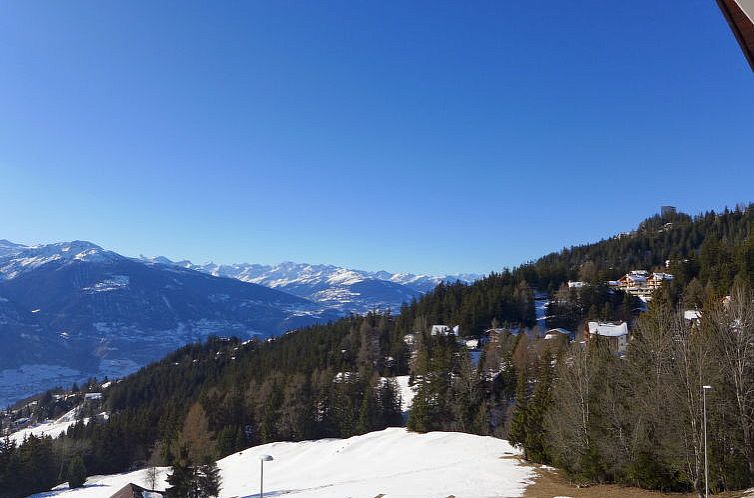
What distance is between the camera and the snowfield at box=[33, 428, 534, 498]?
31.8 m

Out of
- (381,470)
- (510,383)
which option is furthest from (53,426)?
(381,470)

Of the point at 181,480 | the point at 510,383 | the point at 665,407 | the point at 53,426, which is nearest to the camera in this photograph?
the point at 665,407

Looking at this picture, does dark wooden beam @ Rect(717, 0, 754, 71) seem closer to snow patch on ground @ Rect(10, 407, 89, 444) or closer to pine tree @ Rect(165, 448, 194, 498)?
pine tree @ Rect(165, 448, 194, 498)

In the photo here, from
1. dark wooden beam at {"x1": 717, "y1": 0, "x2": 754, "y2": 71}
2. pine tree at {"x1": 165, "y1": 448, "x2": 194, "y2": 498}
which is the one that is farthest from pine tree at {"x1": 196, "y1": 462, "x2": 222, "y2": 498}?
dark wooden beam at {"x1": 717, "y1": 0, "x2": 754, "y2": 71}

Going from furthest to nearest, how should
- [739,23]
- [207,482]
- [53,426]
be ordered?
[53,426]
[207,482]
[739,23]

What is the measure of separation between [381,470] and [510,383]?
35.5 m

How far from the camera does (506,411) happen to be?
7188cm

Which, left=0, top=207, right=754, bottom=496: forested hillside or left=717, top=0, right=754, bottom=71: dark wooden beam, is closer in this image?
left=717, top=0, right=754, bottom=71: dark wooden beam

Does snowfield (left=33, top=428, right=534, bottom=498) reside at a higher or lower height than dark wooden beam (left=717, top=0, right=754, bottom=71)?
lower

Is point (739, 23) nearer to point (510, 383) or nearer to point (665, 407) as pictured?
point (665, 407)

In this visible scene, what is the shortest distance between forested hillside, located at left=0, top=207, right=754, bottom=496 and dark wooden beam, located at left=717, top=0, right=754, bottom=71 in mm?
24221

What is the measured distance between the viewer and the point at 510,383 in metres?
73.9

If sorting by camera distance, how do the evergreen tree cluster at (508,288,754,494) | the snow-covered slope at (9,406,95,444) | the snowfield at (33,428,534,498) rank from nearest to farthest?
the evergreen tree cluster at (508,288,754,494) → the snowfield at (33,428,534,498) → the snow-covered slope at (9,406,95,444)

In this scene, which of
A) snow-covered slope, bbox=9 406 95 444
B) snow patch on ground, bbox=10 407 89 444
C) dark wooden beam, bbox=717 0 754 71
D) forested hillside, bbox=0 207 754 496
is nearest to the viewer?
dark wooden beam, bbox=717 0 754 71
